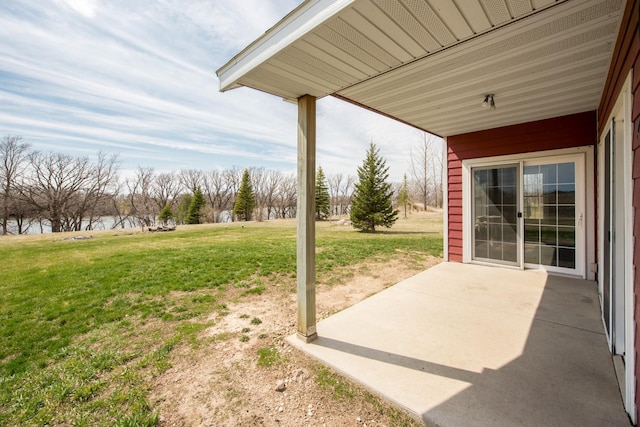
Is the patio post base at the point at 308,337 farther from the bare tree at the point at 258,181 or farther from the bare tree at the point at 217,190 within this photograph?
the bare tree at the point at 217,190

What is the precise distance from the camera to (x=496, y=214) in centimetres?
467

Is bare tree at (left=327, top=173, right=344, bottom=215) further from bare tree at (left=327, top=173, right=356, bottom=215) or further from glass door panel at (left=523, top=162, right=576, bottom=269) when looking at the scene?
glass door panel at (left=523, top=162, right=576, bottom=269)

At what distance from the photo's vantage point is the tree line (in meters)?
19.9

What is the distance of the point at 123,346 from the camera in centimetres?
234

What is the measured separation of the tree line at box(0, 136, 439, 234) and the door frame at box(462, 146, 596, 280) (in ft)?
58.7

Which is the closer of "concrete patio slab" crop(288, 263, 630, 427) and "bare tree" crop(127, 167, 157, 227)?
"concrete patio slab" crop(288, 263, 630, 427)

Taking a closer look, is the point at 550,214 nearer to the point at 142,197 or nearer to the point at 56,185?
the point at 56,185

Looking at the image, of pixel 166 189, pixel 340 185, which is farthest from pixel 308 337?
pixel 340 185

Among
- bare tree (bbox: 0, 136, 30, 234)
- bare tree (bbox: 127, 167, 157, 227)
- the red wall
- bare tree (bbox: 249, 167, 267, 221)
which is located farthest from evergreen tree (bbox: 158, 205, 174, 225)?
the red wall

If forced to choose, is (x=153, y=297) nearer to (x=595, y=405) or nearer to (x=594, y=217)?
(x=595, y=405)

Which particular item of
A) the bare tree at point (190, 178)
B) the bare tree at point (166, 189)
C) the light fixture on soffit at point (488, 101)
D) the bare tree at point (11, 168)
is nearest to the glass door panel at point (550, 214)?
the light fixture on soffit at point (488, 101)

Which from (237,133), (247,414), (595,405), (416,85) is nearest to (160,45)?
(416,85)

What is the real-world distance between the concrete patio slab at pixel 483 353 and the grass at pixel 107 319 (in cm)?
128

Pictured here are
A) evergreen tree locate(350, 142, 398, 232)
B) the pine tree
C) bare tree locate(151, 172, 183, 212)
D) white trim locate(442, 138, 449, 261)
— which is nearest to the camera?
white trim locate(442, 138, 449, 261)
